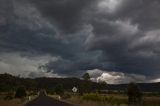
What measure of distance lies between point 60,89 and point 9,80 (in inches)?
2180

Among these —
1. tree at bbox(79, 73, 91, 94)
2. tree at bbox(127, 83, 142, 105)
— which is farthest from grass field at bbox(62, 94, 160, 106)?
tree at bbox(79, 73, 91, 94)

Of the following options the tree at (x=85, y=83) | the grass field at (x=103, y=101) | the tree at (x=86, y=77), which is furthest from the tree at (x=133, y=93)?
the tree at (x=85, y=83)

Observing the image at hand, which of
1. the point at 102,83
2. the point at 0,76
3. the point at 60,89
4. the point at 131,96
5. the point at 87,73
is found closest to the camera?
the point at 131,96

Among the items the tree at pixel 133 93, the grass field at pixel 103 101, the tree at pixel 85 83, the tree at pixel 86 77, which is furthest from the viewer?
the tree at pixel 85 83

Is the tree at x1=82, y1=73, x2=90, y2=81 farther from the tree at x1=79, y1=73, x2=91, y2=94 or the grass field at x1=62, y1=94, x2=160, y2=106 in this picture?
the grass field at x1=62, y1=94, x2=160, y2=106

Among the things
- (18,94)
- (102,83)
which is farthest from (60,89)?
(18,94)

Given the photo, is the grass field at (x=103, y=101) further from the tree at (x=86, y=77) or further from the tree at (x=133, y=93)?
the tree at (x=86, y=77)

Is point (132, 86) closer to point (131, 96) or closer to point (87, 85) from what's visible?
point (131, 96)

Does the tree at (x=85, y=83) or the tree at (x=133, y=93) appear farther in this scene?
the tree at (x=85, y=83)

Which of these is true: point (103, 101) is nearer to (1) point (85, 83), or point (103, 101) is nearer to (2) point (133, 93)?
(2) point (133, 93)

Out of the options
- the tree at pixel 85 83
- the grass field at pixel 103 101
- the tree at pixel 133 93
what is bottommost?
the grass field at pixel 103 101

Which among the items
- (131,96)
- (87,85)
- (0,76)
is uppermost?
(0,76)

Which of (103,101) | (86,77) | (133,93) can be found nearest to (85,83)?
(86,77)

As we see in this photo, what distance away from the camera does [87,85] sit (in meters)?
111
